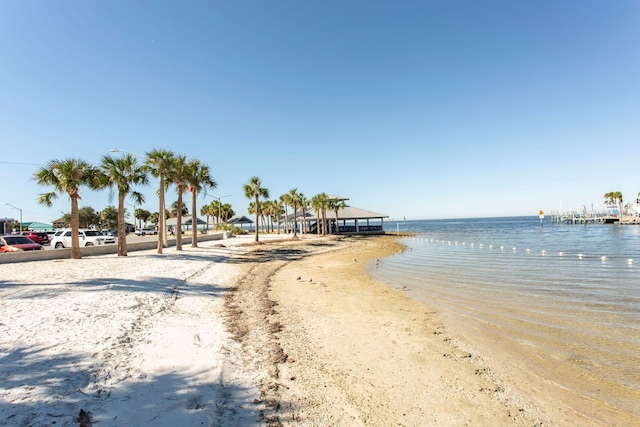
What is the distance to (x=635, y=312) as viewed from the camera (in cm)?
993

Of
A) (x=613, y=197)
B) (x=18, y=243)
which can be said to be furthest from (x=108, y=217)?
(x=613, y=197)

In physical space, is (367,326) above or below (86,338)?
below

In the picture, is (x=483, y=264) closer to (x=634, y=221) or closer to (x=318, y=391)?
(x=318, y=391)

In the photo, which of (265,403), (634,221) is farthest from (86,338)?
(634,221)

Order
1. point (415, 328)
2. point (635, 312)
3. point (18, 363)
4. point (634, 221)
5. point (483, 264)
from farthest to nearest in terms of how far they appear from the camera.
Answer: point (634, 221) < point (483, 264) < point (635, 312) < point (415, 328) < point (18, 363)

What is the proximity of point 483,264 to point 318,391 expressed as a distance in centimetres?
1985

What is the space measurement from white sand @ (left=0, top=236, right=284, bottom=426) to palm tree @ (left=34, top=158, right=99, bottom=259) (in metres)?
9.51

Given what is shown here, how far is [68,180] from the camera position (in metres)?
18.5

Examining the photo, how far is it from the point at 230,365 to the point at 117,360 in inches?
73.0

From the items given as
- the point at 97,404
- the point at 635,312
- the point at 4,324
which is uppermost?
the point at 4,324

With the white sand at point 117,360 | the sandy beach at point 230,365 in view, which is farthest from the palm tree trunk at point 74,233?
the white sand at point 117,360

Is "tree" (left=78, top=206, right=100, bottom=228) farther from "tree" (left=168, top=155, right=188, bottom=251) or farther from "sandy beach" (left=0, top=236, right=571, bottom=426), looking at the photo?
"sandy beach" (left=0, top=236, right=571, bottom=426)

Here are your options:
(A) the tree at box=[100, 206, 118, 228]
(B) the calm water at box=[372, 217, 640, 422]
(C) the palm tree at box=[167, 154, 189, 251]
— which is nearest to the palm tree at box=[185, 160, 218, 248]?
(C) the palm tree at box=[167, 154, 189, 251]

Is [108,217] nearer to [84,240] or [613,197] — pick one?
[84,240]
